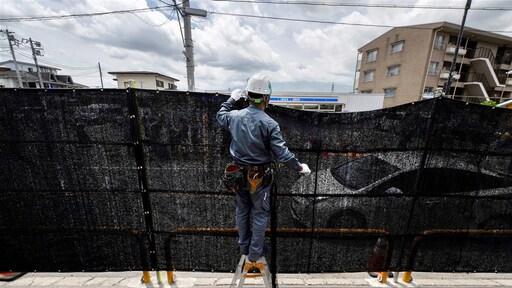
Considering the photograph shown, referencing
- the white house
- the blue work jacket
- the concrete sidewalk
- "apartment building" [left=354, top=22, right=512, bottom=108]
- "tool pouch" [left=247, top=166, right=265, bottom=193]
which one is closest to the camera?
the blue work jacket

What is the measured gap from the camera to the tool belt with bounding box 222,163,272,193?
194 centimetres

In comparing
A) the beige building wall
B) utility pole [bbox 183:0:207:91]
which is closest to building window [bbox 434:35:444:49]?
the beige building wall

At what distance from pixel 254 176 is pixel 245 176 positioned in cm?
9

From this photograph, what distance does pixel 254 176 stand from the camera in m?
1.94

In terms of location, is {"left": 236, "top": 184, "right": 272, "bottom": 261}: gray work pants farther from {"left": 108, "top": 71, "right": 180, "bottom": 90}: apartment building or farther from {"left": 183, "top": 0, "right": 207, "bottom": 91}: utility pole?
{"left": 108, "top": 71, "right": 180, "bottom": 90}: apartment building

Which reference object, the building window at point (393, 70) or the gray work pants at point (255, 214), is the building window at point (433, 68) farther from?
the gray work pants at point (255, 214)

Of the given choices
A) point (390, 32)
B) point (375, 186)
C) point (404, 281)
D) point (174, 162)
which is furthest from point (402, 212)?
point (390, 32)

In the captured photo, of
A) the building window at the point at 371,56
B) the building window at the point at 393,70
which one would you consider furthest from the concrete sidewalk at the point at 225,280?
the building window at the point at 371,56

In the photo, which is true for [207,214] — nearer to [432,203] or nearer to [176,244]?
[176,244]

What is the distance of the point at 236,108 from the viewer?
223cm

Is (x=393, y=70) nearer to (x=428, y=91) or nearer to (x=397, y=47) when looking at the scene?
(x=397, y=47)

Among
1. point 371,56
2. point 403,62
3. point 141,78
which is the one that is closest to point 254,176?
point 403,62

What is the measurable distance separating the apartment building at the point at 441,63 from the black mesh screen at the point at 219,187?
1083 inches

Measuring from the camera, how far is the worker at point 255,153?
1.85 m
